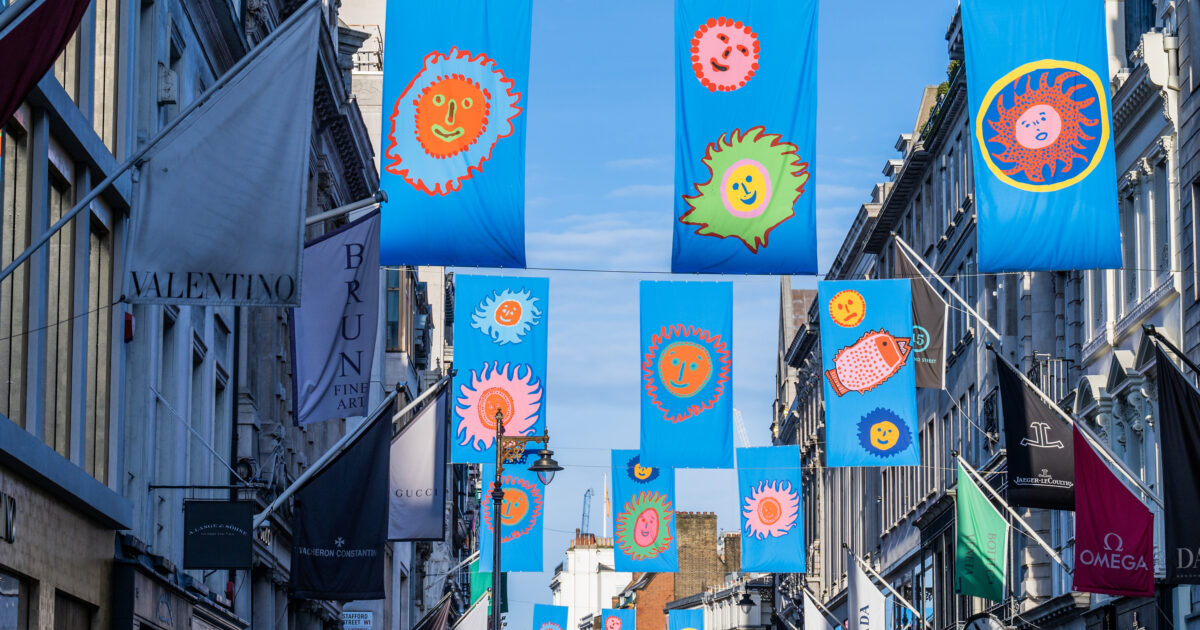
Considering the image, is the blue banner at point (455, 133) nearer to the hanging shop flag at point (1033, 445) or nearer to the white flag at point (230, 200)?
the hanging shop flag at point (1033, 445)

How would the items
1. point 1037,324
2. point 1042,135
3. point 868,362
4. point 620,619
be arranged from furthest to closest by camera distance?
point 620,619 < point 1037,324 < point 868,362 < point 1042,135

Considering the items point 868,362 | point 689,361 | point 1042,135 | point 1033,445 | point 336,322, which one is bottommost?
point 1033,445

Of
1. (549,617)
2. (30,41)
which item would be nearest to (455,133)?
(30,41)

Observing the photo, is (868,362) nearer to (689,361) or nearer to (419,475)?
(689,361)

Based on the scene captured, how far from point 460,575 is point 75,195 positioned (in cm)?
8903

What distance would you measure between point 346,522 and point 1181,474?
10.7 metres

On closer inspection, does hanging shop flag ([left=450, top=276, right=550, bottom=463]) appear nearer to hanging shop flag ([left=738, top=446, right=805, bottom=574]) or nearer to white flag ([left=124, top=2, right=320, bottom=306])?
hanging shop flag ([left=738, top=446, right=805, bottom=574])

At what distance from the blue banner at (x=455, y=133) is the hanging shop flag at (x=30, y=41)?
10293mm

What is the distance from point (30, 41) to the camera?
40.5 feet

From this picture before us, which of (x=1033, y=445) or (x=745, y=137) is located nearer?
(x=745, y=137)

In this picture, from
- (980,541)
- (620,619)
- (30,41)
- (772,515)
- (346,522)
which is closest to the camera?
(30,41)

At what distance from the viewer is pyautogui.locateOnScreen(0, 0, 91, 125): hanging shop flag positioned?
12.0 meters

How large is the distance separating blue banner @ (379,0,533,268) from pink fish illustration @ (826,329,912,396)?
1263 centimetres

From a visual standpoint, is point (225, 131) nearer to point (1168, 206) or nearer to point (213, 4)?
point (213, 4)
